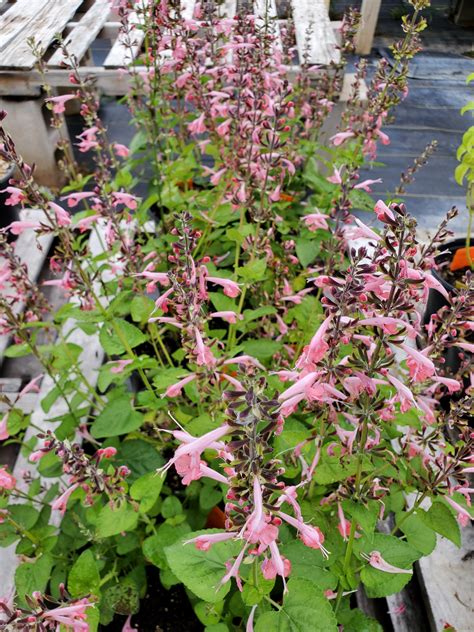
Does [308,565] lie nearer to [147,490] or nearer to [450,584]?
[147,490]

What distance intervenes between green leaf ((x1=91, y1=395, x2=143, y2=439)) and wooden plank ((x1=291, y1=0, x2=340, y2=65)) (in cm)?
252

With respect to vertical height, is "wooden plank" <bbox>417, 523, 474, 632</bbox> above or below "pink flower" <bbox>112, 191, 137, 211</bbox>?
below

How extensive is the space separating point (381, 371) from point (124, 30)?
219cm

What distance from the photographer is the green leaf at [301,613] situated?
108 centimetres

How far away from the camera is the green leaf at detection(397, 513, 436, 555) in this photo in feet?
4.88

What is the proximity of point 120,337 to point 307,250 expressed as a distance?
102cm

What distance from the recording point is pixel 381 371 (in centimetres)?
104

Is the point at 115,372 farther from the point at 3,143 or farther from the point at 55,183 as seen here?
the point at 55,183

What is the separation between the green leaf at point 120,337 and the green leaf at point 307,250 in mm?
909

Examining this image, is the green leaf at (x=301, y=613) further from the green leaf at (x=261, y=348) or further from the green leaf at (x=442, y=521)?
the green leaf at (x=261, y=348)

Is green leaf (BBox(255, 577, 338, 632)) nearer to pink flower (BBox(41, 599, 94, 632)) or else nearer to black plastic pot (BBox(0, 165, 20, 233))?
pink flower (BBox(41, 599, 94, 632))

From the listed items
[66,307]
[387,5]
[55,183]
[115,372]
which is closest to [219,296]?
[115,372]

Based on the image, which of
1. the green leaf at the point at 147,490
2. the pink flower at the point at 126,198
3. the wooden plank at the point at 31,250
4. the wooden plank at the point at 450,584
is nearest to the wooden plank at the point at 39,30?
the wooden plank at the point at 31,250

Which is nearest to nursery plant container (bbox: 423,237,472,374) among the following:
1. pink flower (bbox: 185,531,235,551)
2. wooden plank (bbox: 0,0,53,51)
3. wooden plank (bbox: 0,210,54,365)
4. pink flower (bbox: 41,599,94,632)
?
pink flower (bbox: 185,531,235,551)
